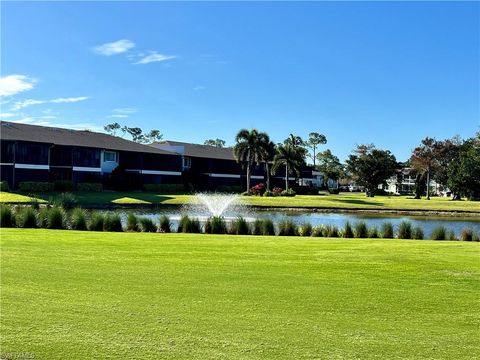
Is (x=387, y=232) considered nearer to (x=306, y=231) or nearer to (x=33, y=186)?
(x=306, y=231)

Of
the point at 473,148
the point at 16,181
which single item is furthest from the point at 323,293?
the point at 473,148

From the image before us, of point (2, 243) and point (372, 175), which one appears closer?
point (2, 243)

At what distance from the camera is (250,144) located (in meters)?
70.5

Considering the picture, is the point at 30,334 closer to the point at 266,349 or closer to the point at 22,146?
the point at 266,349

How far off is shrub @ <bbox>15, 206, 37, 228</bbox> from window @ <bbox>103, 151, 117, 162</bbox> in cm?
4810

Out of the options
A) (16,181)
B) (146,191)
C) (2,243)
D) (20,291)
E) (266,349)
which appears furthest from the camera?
(146,191)

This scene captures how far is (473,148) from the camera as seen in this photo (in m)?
71.1

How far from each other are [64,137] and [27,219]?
153 ft

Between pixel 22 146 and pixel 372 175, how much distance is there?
179 ft

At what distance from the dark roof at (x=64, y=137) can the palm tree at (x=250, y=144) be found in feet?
40.2

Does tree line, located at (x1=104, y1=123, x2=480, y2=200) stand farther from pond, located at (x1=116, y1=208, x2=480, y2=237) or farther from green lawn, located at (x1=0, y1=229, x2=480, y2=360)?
green lawn, located at (x1=0, y1=229, x2=480, y2=360)

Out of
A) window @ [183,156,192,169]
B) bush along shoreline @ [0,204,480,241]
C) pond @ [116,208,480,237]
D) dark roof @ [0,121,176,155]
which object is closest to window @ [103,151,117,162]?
dark roof @ [0,121,176,155]

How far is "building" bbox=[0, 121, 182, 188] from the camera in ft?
180

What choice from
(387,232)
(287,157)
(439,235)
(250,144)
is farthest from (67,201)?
(287,157)
